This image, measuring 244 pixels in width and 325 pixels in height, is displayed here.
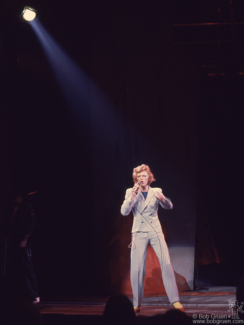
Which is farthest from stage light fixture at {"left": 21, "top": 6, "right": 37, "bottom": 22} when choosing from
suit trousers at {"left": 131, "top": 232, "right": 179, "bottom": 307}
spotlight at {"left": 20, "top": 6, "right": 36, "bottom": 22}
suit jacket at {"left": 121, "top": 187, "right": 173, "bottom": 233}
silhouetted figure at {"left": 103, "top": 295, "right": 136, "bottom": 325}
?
silhouetted figure at {"left": 103, "top": 295, "right": 136, "bottom": 325}

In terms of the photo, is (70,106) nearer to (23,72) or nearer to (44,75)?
(44,75)

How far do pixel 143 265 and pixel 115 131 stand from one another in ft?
10.9

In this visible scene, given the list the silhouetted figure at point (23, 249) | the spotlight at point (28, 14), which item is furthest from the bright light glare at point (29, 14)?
the silhouetted figure at point (23, 249)

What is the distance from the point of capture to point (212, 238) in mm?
6727

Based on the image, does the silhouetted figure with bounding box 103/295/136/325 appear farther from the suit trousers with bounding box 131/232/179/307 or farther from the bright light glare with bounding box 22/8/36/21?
the bright light glare with bounding box 22/8/36/21

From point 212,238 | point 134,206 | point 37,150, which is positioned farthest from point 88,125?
point 212,238

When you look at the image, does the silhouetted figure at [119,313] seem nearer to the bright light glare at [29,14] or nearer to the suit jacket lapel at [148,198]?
the suit jacket lapel at [148,198]

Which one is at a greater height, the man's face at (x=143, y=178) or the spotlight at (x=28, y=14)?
the spotlight at (x=28, y=14)

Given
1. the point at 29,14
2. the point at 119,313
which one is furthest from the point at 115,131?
the point at 119,313

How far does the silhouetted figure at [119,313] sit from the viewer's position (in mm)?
1822

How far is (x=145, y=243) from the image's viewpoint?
3867 mm

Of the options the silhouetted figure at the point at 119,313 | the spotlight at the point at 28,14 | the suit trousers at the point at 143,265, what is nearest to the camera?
the silhouetted figure at the point at 119,313

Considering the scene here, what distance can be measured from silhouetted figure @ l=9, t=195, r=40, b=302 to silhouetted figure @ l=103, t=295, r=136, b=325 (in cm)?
362

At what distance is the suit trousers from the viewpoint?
365cm
